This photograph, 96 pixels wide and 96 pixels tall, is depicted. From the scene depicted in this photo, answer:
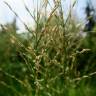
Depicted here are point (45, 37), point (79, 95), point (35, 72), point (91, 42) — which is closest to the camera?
point (35, 72)

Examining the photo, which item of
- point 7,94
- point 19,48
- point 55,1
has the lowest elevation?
point 7,94

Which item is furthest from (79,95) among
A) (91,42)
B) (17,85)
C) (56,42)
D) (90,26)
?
(90,26)

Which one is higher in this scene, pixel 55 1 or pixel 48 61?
pixel 55 1

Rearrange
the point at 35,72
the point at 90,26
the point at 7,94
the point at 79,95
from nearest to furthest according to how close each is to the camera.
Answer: the point at 35,72
the point at 79,95
the point at 7,94
the point at 90,26

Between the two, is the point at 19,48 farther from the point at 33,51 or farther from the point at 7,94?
the point at 7,94

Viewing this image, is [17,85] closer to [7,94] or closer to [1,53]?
[7,94]

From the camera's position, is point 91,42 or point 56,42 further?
point 91,42

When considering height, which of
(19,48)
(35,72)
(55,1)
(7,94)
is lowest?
(7,94)

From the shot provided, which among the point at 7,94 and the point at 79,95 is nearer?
the point at 79,95

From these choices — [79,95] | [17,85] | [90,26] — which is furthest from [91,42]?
[79,95]
